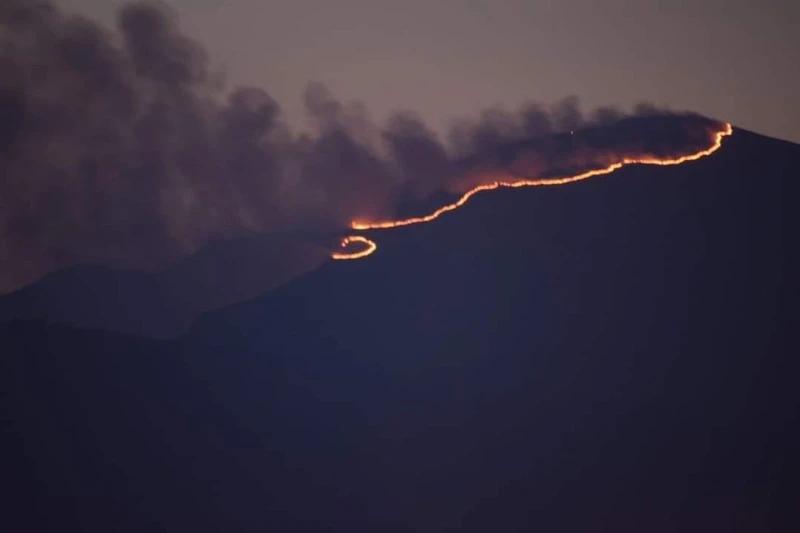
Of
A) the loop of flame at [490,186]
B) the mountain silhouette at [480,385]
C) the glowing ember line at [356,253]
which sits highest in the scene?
the loop of flame at [490,186]

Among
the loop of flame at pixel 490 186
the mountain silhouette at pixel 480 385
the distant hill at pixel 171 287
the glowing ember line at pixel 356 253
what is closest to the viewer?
the mountain silhouette at pixel 480 385

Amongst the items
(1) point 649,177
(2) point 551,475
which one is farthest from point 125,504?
(1) point 649,177

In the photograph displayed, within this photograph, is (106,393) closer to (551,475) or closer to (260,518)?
(260,518)

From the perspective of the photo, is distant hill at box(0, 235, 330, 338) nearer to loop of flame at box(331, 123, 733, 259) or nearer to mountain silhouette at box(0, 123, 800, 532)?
mountain silhouette at box(0, 123, 800, 532)

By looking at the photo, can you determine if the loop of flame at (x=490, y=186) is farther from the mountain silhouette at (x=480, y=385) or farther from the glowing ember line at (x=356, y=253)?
the mountain silhouette at (x=480, y=385)

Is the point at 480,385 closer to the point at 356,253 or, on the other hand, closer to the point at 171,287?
the point at 356,253

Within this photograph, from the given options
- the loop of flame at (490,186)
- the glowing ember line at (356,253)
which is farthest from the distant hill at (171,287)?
the loop of flame at (490,186)
